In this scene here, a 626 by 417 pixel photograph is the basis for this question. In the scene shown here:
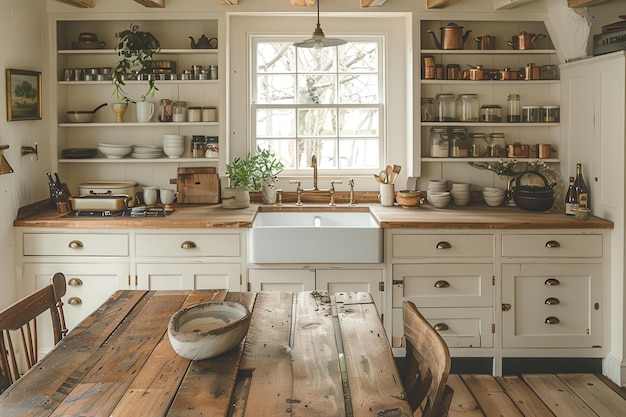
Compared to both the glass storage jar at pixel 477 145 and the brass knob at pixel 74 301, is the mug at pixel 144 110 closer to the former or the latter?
the brass knob at pixel 74 301

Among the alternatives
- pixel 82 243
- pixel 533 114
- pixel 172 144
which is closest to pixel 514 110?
pixel 533 114

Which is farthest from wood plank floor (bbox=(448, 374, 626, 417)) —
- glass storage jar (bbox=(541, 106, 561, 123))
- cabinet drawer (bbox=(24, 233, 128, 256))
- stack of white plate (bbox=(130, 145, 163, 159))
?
stack of white plate (bbox=(130, 145, 163, 159))

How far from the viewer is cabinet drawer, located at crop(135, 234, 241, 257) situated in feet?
14.8

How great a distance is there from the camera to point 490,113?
5.20 meters

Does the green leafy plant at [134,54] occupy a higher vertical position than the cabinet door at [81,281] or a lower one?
higher

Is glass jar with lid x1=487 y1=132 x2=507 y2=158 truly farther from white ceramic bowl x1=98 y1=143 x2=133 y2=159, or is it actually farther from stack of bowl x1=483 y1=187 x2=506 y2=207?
white ceramic bowl x1=98 y1=143 x2=133 y2=159

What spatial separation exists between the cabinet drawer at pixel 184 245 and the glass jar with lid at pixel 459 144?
1772 millimetres

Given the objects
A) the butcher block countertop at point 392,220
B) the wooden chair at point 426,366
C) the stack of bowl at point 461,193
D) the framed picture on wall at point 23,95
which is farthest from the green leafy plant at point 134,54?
the wooden chair at point 426,366

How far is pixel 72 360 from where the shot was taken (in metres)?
2.23

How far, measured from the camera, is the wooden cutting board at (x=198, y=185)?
5262 mm

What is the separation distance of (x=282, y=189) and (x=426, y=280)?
1.43m

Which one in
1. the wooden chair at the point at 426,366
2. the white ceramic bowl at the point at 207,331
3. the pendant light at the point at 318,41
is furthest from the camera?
the pendant light at the point at 318,41

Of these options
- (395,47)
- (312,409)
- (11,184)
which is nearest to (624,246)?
(395,47)

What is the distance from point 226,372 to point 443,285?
261cm
